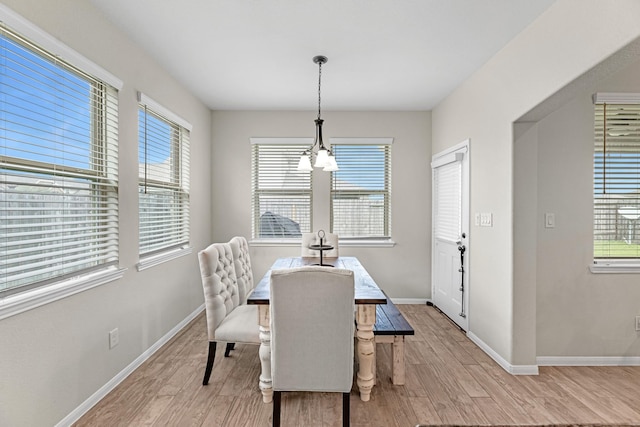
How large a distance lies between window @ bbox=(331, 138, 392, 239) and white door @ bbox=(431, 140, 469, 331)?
2.12ft

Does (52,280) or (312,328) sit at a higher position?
(52,280)

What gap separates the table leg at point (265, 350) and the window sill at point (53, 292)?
109cm

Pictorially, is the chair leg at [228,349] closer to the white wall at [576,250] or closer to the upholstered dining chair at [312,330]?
the upholstered dining chair at [312,330]

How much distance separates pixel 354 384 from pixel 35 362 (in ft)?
6.34

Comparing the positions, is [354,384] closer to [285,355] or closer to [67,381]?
[285,355]

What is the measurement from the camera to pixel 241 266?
2.98m

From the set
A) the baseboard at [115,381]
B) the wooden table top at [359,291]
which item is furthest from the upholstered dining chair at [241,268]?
the baseboard at [115,381]

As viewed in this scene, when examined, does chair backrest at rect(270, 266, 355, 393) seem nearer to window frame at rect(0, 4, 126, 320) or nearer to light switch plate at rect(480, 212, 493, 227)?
window frame at rect(0, 4, 126, 320)

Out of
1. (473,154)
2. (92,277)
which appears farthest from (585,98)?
(92,277)

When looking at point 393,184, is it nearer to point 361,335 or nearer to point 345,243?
point 345,243

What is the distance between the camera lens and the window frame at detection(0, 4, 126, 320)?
5.15 ft

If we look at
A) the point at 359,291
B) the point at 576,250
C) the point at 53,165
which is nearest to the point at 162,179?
the point at 53,165

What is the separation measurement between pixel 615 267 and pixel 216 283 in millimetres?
3185

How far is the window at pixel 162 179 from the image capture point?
2.80 m
